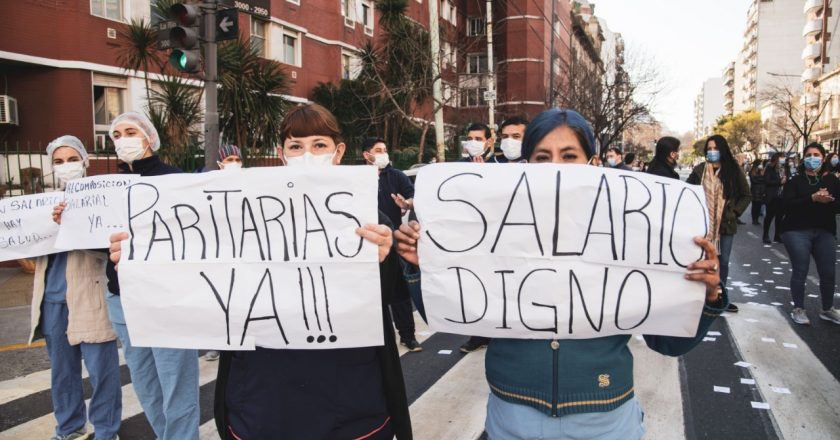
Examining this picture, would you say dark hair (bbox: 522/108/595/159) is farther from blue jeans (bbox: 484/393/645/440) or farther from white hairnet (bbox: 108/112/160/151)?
white hairnet (bbox: 108/112/160/151)

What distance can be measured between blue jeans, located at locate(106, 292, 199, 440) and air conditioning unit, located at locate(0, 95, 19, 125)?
1520 centimetres

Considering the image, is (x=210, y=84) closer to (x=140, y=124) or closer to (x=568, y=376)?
(x=140, y=124)

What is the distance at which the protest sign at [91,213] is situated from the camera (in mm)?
3305

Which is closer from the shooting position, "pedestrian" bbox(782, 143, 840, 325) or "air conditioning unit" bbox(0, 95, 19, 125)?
"pedestrian" bbox(782, 143, 840, 325)

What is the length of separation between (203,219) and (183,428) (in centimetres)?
149

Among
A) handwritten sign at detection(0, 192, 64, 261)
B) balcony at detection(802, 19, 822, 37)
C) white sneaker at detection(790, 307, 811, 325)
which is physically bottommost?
white sneaker at detection(790, 307, 811, 325)

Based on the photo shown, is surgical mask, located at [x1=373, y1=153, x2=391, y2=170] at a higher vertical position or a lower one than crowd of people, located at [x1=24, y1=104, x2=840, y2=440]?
higher

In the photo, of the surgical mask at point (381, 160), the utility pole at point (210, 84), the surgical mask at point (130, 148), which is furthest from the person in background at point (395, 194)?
the surgical mask at point (130, 148)

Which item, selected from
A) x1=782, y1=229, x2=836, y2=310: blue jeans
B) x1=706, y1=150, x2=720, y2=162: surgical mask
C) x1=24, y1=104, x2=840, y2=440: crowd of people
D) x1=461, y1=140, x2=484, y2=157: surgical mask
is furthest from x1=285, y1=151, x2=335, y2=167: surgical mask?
x1=782, y1=229, x2=836, y2=310: blue jeans

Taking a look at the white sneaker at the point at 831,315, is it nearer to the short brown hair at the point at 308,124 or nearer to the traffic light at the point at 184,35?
the short brown hair at the point at 308,124

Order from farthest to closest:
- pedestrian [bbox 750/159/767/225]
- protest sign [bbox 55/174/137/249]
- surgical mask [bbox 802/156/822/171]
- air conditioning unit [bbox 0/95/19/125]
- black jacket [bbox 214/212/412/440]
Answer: pedestrian [bbox 750/159/767/225], air conditioning unit [bbox 0/95/19/125], surgical mask [bbox 802/156/822/171], protest sign [bbox 55/174/137/249], black jacket [bbox 214/212/412/440]

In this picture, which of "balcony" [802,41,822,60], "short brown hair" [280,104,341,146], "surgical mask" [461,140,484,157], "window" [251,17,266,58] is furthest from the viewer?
"balcony" [802,41,822,60]

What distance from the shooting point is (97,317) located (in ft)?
12.5

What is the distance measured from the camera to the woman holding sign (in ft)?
6.47
